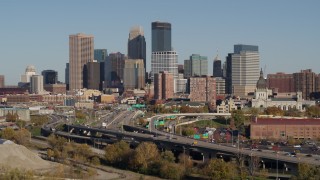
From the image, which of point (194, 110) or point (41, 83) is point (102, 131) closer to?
point (194, 110)

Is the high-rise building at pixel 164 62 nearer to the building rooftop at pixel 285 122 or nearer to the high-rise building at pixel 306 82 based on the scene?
the high-rise building at pixel 306 82

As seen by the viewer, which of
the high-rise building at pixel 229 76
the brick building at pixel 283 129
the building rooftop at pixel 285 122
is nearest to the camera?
the brick building at pixel 283 129

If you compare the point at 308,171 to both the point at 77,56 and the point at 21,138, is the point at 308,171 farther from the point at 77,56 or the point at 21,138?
the point at 77,56

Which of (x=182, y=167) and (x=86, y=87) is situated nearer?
(x=182, y=167)

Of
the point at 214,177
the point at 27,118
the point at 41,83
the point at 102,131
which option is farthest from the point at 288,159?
the point at 41,83

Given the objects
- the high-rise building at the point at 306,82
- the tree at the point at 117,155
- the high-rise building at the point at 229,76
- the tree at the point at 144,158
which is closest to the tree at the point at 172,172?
the tree at the point at 144,158

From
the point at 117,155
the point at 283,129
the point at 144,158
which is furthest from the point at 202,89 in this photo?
the point at 144,158
